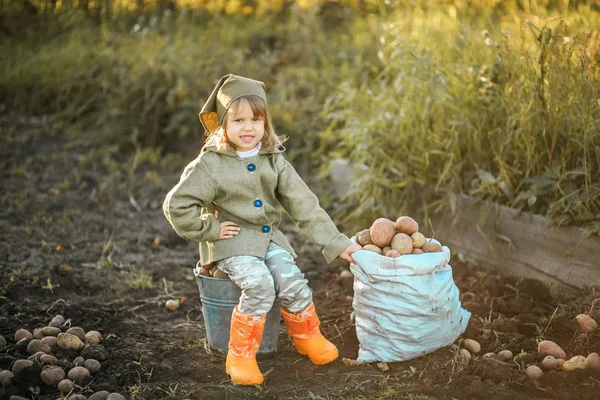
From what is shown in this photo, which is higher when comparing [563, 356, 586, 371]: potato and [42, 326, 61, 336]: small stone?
[563, 356, 586, 371]: potato

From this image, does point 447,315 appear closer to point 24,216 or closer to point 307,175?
point 307,175

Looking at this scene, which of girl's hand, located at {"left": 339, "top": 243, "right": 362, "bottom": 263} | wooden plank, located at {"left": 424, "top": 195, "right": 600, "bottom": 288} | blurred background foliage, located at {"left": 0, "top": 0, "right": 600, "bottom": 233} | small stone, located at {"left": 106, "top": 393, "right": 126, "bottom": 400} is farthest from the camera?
blurred background foliage, located at {"left": 0, "top": 0, "right": 600, "bottom": 233}

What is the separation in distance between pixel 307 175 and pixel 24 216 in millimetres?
2116

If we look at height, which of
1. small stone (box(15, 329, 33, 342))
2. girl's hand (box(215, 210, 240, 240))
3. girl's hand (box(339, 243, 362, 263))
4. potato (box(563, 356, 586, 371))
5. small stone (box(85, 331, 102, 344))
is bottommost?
small stone (box(85, 331, 102, 344))

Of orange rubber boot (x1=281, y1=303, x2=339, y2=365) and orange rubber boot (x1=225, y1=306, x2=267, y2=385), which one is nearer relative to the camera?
orange rubber boot (x1=225, y1=306, x2=267, y2=385)

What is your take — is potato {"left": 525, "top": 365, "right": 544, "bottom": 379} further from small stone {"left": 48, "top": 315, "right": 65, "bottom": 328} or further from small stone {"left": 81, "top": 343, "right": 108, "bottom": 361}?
small stone {"left": 48, "top": 315, "right": 65, "bottom": 328}

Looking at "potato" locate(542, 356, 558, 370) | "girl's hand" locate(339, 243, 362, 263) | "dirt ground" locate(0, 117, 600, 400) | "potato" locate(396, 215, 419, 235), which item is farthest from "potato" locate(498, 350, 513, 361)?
"girl's hand" locate(339, 243, 362, 263)

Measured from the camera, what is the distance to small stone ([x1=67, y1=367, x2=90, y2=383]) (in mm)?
2773

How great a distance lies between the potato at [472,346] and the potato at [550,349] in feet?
0.84

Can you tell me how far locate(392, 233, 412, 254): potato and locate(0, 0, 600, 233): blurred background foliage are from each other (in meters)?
→ 0.95

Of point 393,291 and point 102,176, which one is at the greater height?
point 393,291

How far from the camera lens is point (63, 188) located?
18.0 ft

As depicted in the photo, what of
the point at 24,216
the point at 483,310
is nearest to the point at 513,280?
the point at 483,310

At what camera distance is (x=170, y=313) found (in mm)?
3684
